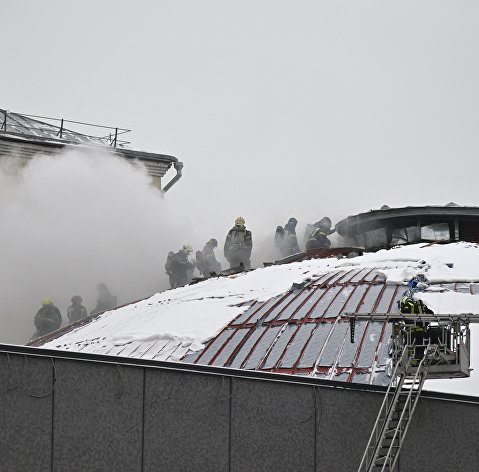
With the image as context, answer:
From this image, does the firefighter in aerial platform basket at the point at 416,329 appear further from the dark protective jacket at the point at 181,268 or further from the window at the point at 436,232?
the dark protective jacket at the point at 181,268

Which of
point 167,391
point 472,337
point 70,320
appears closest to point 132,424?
point 167,391


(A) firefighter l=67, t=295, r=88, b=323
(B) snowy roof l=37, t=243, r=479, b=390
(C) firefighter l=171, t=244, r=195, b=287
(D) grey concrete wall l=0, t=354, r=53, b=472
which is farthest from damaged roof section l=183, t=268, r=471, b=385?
(A) firefighter l=67, t=295, r=88, b=323

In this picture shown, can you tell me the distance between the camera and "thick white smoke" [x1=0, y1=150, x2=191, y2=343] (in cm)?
4162

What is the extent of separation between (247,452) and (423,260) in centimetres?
1093

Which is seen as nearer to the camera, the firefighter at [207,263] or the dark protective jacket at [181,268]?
the firefighter at [207,263]

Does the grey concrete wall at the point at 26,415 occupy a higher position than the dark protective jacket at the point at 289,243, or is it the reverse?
the dark protective jacket at the point at 289,243

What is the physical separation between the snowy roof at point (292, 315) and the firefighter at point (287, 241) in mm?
7059

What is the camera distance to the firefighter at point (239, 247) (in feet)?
102

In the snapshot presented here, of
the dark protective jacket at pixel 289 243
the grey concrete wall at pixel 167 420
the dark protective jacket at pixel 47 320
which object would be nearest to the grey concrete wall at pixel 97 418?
the grey concrete wall at pixel 167 420

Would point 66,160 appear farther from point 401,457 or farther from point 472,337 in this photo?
point 401,457

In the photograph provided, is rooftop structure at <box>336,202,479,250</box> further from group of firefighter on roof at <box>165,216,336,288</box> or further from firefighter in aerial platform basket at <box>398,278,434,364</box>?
firefighter in aerial platform basket at <box>398,278,434,364</box>

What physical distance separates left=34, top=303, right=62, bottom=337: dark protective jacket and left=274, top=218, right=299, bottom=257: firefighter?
6718 mm

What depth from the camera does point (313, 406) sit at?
15.4 metres

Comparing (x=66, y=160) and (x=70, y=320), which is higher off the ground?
(x=66, y=160)
